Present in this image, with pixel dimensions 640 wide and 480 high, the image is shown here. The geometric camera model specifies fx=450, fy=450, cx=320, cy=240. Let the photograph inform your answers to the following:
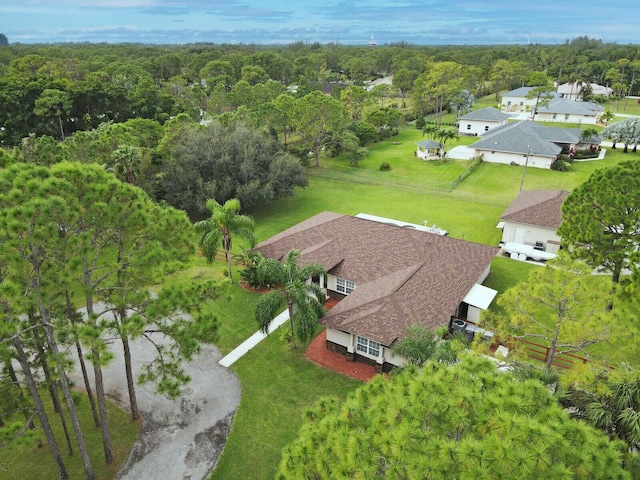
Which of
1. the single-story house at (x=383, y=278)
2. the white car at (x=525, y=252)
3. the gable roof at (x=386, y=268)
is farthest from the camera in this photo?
the white car at (x=525, y=252)

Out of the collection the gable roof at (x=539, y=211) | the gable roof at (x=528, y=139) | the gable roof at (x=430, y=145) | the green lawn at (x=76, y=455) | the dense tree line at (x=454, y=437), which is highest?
the dense tree line at (x=454, y=437)

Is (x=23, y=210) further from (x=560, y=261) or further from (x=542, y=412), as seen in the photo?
(x=560, y=261)

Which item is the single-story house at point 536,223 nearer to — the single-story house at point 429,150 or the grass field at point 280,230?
the grass field at point 280,230

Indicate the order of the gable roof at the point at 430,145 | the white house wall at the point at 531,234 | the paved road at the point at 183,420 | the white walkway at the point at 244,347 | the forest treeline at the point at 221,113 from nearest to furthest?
1. the paved road at the point at 183,420
2. the white walkway at the point at 244,347
3. the white house wall at the point at 531,234
4. the forest treeline at the point at 221,113
5. the gable roof at the point at 430,145

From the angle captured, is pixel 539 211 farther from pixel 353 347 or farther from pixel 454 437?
pixel 454 437

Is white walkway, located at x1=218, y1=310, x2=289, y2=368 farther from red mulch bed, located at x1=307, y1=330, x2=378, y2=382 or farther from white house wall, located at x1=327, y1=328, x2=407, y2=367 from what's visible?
white house wall, located at x1=327, y1=328, x2=407, y2=367

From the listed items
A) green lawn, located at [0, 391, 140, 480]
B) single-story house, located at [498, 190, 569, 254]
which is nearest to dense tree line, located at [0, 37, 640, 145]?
single-story house, located at [498, 190, 569, 254]

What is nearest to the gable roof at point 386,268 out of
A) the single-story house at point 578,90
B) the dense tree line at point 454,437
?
the dense tree line at point 454,437

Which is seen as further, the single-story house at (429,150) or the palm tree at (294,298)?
the single-story house at (429,150)
